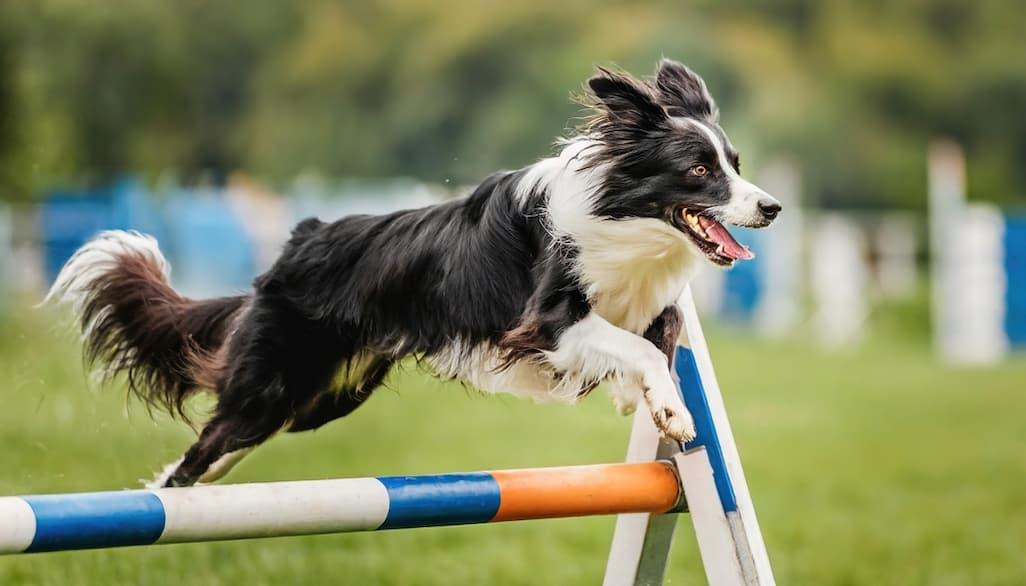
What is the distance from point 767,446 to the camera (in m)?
10.6

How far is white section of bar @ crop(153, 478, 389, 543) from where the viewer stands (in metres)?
3.29

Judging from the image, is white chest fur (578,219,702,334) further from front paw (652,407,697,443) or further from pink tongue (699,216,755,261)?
front paw (652,407,697,443)

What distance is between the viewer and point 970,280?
18641 mm

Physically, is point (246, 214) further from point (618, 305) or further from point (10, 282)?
point (618, 305)

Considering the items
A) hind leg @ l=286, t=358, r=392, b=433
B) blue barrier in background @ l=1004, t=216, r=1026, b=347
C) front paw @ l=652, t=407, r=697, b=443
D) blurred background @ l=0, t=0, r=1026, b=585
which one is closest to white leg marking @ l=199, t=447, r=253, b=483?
hind leg @ l=286, t=358, r=392, b=433

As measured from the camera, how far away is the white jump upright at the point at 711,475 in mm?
3994

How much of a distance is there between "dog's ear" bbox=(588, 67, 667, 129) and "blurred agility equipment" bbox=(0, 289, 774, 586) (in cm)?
53

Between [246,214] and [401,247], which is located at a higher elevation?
[401,247]

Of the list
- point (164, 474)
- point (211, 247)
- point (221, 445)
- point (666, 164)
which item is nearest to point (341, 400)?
point (221, 445)

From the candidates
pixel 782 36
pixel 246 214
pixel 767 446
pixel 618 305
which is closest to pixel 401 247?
pixel 618 305

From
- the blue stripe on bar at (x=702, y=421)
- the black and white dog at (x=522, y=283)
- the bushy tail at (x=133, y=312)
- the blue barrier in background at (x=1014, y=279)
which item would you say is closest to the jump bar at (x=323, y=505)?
the blue stripe on bar at (x=702, y=421)

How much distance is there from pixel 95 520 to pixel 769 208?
184 centimetres

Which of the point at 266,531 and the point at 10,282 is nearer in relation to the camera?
the point at 266,531

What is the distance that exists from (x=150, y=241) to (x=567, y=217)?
1.42m
